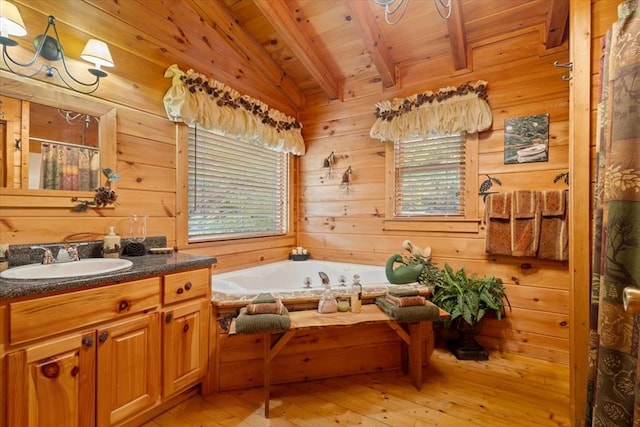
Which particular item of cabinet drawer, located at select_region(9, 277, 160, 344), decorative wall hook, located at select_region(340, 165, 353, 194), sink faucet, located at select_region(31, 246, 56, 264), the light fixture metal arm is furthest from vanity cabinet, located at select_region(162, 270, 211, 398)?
decorative wall hook, located at select_region(340, 165, 353, 194)

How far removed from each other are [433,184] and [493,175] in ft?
1.63

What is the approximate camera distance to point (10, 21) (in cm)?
144

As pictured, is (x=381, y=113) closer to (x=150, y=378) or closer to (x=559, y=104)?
(x=559, y=104)

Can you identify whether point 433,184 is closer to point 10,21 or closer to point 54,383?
point 54,383

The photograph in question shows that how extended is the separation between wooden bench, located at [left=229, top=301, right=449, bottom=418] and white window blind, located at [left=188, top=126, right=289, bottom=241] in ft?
3.89

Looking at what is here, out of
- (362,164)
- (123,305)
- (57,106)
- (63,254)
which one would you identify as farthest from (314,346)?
→ (57,106)

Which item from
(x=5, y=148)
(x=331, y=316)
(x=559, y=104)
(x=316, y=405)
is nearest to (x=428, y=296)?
(x=331, y=316)

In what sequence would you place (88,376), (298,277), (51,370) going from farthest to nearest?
(298,277) < (88,376) < (51,370)

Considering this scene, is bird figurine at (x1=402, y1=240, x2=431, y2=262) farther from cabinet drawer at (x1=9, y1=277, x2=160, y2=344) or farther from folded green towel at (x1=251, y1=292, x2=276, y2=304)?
cabinet drawer at (x1=9, y1=277, x2=160, y2=344)

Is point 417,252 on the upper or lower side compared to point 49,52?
lower

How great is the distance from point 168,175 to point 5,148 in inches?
35.1

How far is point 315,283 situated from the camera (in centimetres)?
314

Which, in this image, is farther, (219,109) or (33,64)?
(219,109)

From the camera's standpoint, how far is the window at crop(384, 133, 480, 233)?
261 centimetres
